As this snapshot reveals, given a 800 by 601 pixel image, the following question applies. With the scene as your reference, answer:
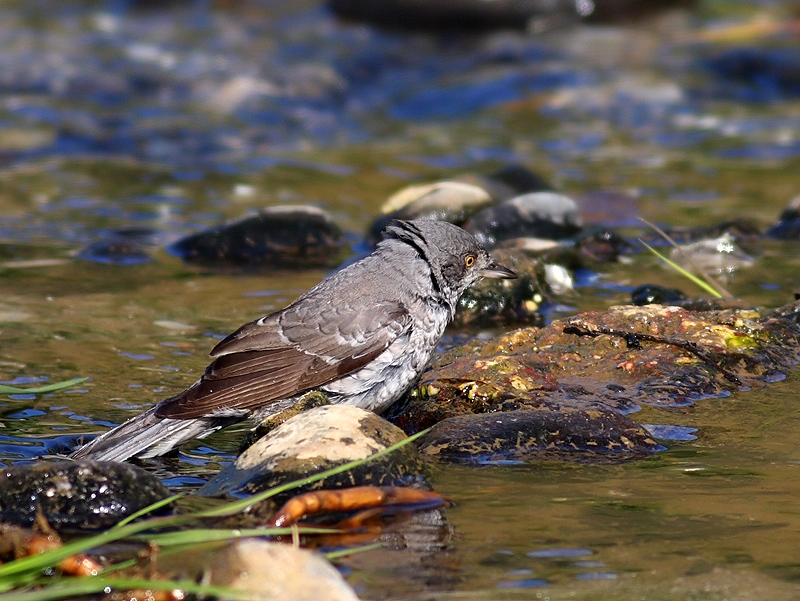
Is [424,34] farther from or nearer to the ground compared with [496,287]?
farther from the ground

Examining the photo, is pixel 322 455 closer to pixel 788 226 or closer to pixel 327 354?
pixel 327 354

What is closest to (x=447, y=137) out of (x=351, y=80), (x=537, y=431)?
(x=351, y=80)

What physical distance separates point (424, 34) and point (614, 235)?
9311 mm

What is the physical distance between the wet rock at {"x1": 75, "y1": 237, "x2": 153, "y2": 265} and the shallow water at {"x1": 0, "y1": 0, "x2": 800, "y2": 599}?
0.17 metres

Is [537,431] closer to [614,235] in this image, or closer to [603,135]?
[614,235]

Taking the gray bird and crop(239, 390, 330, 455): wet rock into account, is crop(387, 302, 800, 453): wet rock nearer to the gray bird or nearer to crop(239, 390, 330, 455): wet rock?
the gray bird

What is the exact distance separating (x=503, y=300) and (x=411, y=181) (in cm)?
391

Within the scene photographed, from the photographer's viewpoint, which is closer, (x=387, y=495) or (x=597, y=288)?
(x=387, y=495)

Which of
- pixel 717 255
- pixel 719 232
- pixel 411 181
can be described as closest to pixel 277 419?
pixel 717 255

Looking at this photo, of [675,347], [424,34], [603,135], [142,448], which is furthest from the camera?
[424,34]

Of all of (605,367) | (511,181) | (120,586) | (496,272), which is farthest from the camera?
(511,181)

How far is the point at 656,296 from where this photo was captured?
22.0 feet

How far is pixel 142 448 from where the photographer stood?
4.55m

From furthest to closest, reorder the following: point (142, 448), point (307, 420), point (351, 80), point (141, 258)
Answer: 1. point (351, 80)
2. point (141, 258)
3. point (142, 448)
4. point (307, 420)
